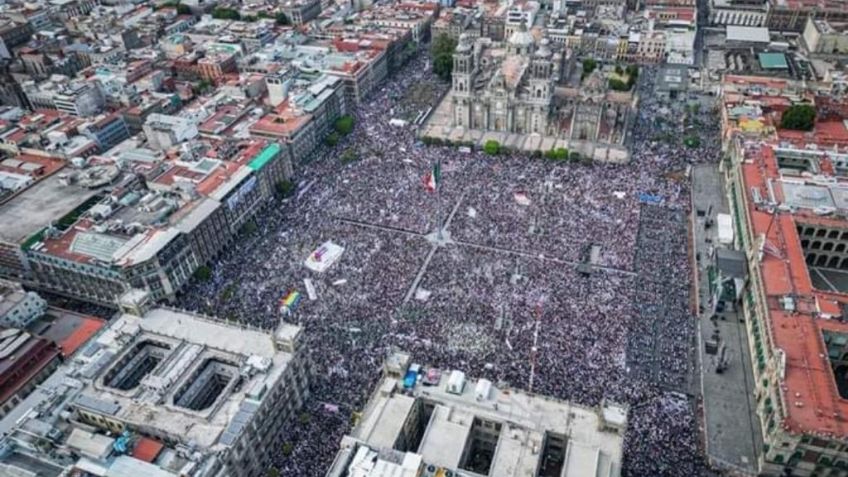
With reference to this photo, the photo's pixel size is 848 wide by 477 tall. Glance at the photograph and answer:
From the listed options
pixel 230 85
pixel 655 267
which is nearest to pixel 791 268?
pixel 655 267

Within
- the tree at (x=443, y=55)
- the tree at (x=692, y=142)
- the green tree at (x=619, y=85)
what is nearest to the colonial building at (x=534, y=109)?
the green tree at (x=619, y=85)

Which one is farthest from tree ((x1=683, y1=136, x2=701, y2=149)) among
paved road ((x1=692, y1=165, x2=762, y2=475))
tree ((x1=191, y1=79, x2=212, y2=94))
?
tree ((x1=191, y1=79, x2=212, y2=94))

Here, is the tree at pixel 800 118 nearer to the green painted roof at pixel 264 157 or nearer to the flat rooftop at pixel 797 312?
the flat rooftop at pixel 797 312

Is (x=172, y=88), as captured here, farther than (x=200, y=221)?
Yes

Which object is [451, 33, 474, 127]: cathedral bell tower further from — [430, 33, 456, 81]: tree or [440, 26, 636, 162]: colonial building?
[430, 33, 456, 81]: tree

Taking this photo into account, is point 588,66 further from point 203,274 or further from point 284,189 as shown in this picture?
point 203,274

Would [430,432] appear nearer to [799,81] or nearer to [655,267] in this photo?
[655,267]
